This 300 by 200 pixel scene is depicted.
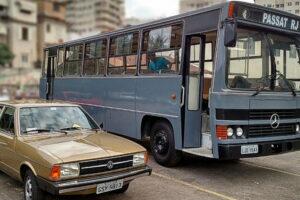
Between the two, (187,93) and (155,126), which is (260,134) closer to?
(187,93)

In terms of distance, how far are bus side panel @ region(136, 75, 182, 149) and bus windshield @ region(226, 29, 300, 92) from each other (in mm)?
1305

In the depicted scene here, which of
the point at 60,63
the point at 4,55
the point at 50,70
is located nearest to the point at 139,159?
the point at 60,63

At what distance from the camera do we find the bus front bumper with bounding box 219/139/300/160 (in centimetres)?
745

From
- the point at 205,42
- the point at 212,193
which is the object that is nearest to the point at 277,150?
the point at 212,193

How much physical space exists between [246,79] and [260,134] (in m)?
1.01

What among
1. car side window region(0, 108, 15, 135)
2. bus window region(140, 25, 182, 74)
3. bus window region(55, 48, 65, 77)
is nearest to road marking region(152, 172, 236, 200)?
bus window region(140, 25, 182, 74)

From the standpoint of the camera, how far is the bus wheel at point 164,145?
885cm

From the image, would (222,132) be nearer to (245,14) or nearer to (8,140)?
(245,14)

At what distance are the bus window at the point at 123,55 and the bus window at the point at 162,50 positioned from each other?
1.37 ft

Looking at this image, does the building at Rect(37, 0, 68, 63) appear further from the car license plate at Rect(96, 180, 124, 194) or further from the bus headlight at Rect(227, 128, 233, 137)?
the car license plate at Rect(96, 180, 124, 194)

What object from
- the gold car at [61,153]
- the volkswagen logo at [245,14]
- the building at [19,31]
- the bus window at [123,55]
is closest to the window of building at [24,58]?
the building at [19,31]

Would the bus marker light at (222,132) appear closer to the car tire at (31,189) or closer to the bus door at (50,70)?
the car tire at (31,189)

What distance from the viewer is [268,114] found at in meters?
7.96

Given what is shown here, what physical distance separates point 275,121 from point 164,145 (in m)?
2.29
